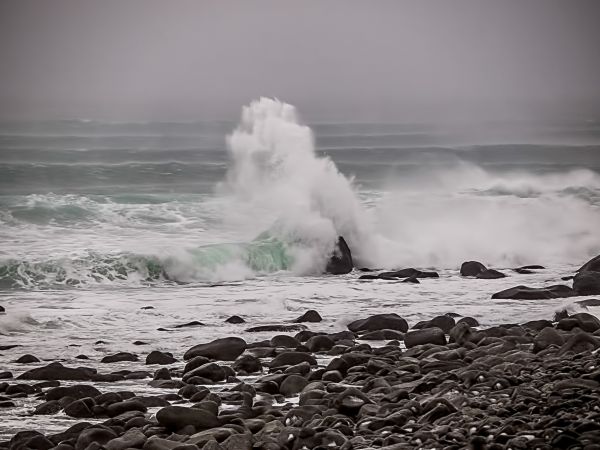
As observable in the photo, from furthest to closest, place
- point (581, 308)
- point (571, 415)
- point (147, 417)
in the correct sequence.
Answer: point (581, 308), point (147, 417), point (571, 415)

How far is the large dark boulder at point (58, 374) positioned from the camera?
973 cm

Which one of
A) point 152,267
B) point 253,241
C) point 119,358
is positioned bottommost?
point 119,358

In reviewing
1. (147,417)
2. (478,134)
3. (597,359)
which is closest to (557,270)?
(597,359)

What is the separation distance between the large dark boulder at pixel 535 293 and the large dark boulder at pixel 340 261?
14.4 ft

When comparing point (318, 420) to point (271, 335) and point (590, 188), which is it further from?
point (590, 188)

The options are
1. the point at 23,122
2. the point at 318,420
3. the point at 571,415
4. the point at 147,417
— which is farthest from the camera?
the point at 23,122

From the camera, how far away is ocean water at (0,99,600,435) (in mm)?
13266

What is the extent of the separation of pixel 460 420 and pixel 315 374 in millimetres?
2811

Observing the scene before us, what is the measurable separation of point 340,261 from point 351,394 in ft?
35.6

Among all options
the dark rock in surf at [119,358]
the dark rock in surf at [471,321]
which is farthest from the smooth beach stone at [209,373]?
the dark rock in surf at [471,321]

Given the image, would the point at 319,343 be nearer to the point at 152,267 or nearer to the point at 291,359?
the point at 291,359

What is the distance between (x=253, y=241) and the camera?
20.2m

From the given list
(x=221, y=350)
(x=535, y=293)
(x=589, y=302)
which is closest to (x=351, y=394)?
(x=221, y=350)

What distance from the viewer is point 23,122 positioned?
61.1 metres
